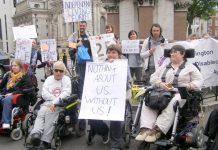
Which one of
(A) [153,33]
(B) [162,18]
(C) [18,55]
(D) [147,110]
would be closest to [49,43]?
(C) [18,55]

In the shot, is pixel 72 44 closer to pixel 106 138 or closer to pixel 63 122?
pixel 63 122

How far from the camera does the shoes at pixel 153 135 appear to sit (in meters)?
4.63

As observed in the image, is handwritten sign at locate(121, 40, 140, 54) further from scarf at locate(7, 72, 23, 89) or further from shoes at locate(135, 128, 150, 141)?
shoes at locate(135, 128, 150, 141)

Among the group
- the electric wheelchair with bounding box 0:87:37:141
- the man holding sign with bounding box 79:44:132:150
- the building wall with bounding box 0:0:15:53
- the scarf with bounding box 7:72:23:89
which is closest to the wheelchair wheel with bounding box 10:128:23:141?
the electric wheelchair with bounding box 0:87:37:141

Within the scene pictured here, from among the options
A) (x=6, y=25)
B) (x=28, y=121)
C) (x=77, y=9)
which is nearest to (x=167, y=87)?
(x=28, y=121)

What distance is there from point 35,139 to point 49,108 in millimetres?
561

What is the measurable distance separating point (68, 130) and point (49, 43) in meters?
5.94

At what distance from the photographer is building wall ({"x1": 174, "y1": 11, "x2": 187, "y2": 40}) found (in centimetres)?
1254

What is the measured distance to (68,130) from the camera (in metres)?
5.95

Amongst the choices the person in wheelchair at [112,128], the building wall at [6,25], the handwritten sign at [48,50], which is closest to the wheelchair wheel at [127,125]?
the person in wheelchair at [112,128]

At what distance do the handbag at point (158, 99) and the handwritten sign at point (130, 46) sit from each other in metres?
3.35

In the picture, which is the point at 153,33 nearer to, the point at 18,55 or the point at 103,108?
the point at 103,108

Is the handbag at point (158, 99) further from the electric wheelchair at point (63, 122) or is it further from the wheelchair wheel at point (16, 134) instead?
the wheelchair wheel at point (16, 134)

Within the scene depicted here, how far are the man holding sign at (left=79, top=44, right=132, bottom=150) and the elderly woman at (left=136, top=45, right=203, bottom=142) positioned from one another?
0.41 metres
